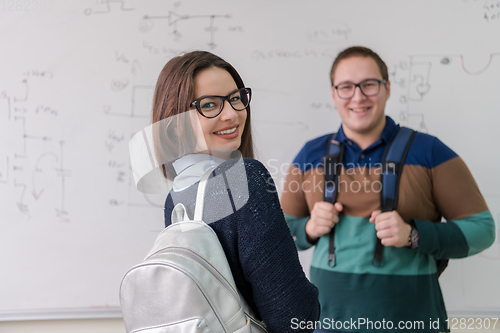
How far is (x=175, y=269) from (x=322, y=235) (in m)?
0.88

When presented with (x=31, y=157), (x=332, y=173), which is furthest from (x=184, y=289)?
(x=31, y=157)

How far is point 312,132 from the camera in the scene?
176 centimetres

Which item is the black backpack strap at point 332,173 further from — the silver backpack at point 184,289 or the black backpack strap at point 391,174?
the silver backpack at point 184,289

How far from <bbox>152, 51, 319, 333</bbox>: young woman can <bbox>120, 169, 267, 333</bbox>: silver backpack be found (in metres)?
0.04

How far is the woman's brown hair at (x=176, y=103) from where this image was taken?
666 millimetres

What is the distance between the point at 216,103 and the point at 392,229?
756 millimetres

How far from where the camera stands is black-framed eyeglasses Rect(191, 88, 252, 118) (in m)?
0.66

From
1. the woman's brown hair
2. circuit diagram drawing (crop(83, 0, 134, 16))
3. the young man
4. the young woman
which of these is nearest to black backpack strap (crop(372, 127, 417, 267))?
the young man

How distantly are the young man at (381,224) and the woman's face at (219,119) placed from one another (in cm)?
66

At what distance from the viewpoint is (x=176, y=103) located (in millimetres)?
669

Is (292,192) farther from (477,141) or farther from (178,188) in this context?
(477,141)

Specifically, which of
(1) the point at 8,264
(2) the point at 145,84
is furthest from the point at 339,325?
(1) the point at 8,264

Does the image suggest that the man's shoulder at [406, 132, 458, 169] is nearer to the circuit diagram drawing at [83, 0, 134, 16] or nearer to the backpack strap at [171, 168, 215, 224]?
the backpack strap at [171, 168, 215, 224]

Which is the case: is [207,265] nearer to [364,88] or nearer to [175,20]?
[364,88]
